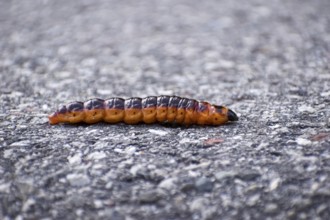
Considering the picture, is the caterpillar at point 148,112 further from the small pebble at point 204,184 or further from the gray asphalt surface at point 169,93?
the small pebble at point 204,184

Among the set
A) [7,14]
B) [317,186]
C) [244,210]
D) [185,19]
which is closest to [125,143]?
[244,210]

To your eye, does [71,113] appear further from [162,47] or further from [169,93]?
[162,47]

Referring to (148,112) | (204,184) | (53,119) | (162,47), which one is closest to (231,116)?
(148,112)

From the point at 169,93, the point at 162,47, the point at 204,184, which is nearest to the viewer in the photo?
the point at 204,184

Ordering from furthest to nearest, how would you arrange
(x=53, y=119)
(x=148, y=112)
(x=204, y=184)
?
(x=53, y=119) < (x=148, y=112) < (x=204, y=184)

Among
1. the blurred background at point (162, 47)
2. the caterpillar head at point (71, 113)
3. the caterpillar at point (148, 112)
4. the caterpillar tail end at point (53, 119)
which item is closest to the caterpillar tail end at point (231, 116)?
the caterpillar at point (148, 112)

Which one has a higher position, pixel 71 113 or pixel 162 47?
pixel 162 47

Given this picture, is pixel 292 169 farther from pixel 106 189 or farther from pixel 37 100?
pixel 37 100
